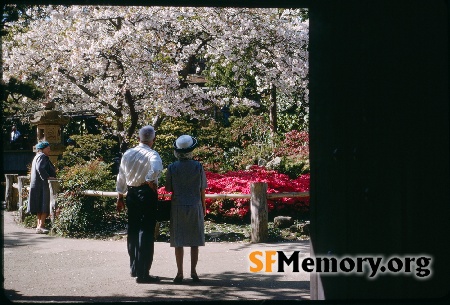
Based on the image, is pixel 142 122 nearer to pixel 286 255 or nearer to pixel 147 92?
pixel 147 92

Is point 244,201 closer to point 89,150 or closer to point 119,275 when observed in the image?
point 119,275

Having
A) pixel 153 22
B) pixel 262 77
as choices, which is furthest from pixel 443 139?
pixel 262 77

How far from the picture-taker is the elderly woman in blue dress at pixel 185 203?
604 centimetres

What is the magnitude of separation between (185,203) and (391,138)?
3.11m

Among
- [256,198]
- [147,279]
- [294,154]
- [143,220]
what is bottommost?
[147,279]

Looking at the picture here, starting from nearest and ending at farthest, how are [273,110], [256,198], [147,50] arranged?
1. [256,198]
2. [147,50]
3. [273,110]


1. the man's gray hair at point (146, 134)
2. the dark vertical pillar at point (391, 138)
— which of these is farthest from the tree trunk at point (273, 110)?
the dark vertical pillar at point (391, 138)

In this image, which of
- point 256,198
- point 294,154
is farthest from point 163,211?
point 294,154

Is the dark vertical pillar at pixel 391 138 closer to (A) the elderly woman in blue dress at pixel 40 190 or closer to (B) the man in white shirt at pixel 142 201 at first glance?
(B) the man in white shirt at pixel 142 201

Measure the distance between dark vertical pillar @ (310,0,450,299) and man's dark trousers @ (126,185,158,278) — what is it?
273cm

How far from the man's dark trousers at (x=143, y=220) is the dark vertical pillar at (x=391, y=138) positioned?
2.73 meters

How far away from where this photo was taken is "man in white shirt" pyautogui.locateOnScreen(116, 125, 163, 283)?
19.9 feet

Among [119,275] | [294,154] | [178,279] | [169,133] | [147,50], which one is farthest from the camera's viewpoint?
[169,133]

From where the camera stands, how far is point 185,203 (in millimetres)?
6055
